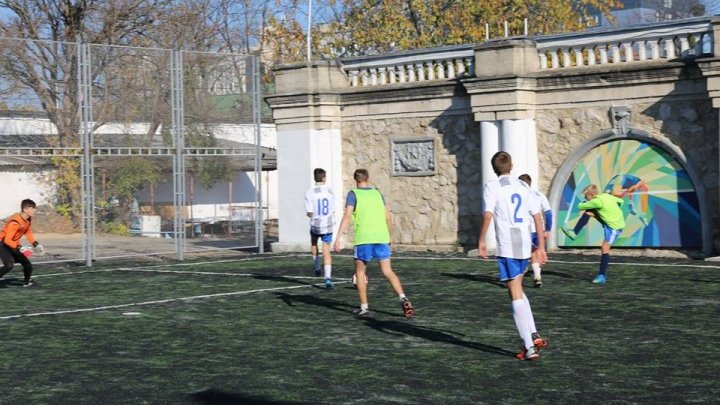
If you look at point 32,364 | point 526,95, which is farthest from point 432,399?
point 526,95

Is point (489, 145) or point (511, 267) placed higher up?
point (489, 145)

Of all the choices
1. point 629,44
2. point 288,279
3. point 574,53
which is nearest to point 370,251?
point 288,279

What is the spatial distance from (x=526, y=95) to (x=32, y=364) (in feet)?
51.1

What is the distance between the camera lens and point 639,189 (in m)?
25.3

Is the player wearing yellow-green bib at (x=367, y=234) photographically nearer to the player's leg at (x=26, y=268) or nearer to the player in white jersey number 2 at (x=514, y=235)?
the player in white jersey number 2 at (x=514, y=235)

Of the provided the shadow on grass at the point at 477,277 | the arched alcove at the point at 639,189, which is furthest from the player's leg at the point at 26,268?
the arched alcove at the point at 639,189

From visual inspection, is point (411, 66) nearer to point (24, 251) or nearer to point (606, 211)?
point (606, 211)

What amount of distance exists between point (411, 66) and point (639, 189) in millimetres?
6311

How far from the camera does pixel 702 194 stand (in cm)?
2442

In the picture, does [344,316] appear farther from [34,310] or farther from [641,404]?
[641,404]

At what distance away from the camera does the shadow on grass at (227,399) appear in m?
10.6

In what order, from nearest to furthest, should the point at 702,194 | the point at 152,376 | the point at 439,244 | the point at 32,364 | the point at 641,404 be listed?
1. the point at 641,404
2. the point at 152,376
3. the point at 32,364
4. the point at 702,194
5. the point at 439,244

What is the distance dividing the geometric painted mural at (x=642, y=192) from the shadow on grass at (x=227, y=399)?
1421cm

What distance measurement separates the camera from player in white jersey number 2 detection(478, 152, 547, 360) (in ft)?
40.9
